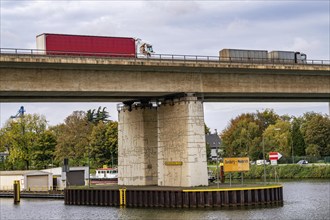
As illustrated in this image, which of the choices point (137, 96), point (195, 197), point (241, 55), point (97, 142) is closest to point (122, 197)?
point (195, 197)

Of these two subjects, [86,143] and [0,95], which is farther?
[86,143]

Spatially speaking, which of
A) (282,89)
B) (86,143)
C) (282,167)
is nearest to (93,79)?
(282,89)

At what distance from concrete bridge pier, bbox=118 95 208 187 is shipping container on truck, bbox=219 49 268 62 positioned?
733 cm

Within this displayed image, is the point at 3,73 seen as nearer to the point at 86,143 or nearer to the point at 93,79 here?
the point at 93,79

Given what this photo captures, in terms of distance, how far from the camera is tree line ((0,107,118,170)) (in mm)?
136000

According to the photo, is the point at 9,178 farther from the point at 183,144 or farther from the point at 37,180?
the point at 183,144

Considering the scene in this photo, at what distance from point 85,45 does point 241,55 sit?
60.0 feet

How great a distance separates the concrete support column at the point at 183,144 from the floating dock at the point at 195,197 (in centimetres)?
296

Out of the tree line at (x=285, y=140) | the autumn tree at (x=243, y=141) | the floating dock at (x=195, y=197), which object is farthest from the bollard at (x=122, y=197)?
the autumn tree at (x=243, y=141)

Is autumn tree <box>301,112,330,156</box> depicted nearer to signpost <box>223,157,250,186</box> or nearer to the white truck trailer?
the white truck trailer

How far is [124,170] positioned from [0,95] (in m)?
20.3

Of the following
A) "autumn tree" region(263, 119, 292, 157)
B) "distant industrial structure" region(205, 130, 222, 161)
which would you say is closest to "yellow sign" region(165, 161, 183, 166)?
"autumn tree" region(263, 119, 292, 157)

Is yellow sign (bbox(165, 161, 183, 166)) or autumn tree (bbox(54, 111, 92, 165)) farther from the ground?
autumn tree (bbox(54, 111, 92, 165))

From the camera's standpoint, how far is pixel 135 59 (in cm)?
6719
